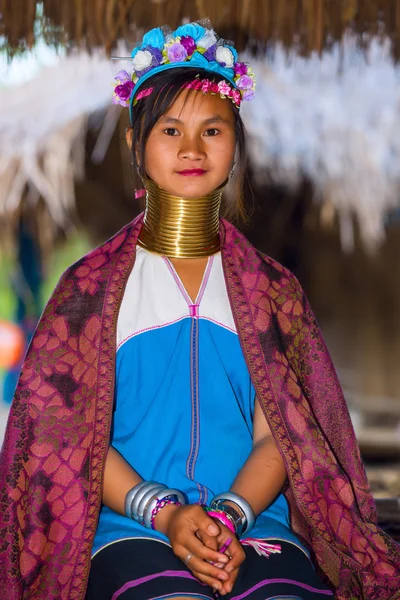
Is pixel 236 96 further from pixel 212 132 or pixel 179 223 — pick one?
pixel 179 223

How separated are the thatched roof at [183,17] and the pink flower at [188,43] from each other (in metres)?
1.28

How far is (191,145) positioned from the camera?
6.30 ft

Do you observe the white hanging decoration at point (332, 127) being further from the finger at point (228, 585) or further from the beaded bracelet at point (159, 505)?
the finger at point (228, 585)

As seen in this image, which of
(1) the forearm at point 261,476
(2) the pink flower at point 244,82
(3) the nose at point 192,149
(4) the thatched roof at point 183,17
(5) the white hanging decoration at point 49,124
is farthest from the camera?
(5) the white hanging decoration at point 49,124

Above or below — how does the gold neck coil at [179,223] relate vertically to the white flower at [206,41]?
below

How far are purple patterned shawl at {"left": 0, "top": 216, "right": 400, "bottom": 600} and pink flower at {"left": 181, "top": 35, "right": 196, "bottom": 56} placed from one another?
44 cm

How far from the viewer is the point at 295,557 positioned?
1.74 meters

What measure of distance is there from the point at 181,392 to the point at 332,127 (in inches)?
158

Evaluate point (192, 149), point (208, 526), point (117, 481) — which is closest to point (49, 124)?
point (192, 149)

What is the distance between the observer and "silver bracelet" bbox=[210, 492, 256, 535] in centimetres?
173

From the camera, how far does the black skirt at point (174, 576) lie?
1600mm

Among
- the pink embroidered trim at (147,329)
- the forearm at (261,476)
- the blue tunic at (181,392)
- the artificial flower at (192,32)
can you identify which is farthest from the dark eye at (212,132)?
the forearm at (261,476)

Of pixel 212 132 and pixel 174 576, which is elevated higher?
pixel 212 132

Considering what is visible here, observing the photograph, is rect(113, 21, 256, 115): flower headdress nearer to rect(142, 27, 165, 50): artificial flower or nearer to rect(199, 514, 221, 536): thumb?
rect(142, 27, 165, 50): artificial flower
